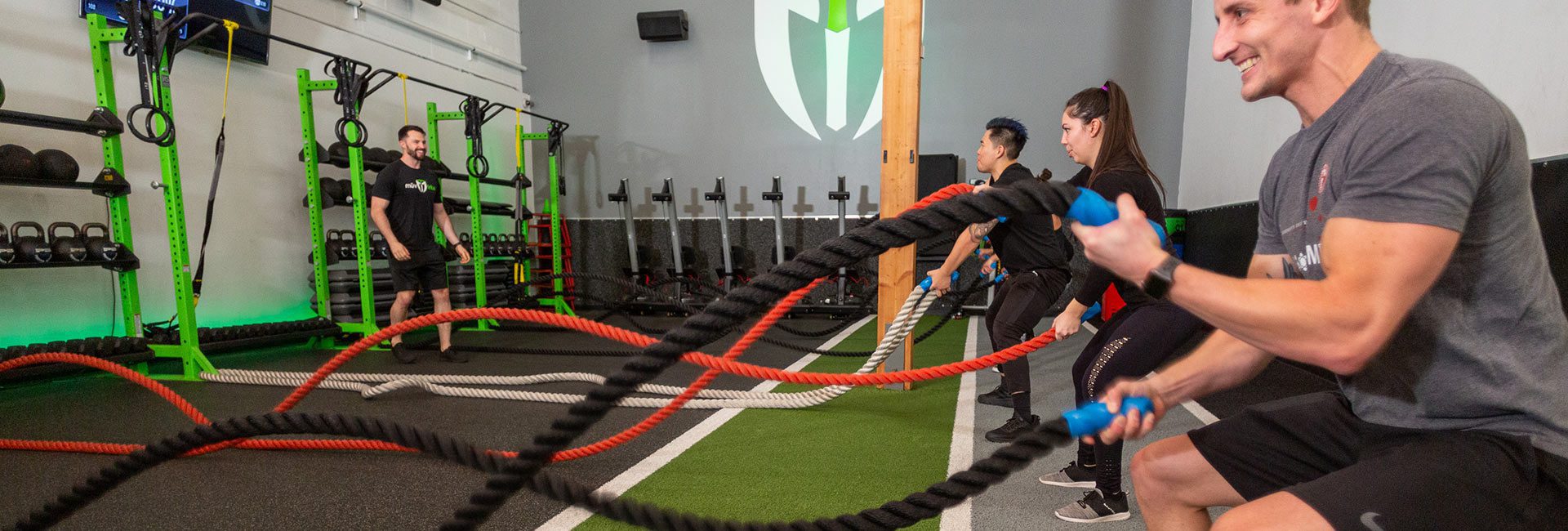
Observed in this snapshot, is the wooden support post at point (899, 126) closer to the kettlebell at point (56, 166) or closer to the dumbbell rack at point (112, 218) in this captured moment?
the dumbbell rack at point (112, 218)

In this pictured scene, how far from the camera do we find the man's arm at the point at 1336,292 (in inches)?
34.5

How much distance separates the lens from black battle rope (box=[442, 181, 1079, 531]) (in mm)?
930

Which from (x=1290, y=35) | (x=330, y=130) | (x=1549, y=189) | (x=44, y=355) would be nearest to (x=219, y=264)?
(x=330, y=130)

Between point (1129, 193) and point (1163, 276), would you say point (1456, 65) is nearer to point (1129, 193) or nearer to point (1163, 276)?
point (1129, 193)

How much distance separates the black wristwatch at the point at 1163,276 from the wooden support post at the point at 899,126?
2.91 meters

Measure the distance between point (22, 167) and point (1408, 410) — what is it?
231 inches

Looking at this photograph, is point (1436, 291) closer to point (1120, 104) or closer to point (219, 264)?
point (1120, 104)

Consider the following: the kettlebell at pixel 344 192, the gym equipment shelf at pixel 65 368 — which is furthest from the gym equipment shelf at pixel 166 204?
the kettlebell at pixel 344 192

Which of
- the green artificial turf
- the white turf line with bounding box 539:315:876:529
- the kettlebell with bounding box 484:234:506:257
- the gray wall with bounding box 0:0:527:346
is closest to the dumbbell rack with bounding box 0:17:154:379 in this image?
the gray wall with bounding box 0:0:527:346

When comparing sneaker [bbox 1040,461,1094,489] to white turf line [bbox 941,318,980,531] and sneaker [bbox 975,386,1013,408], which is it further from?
sneaker [bbox 975,386,1013,408]

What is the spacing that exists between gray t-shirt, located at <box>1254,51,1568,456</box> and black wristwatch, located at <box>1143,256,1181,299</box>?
0.80 ft

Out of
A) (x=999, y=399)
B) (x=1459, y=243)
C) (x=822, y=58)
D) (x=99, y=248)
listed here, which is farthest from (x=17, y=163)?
(x=822, y=58)

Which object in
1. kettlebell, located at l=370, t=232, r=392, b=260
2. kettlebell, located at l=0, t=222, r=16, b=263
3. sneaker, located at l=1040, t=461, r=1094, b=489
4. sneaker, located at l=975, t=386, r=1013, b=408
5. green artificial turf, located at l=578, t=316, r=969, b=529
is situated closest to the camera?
green artificial turf, located at l=578, t=316, r=969, b=529

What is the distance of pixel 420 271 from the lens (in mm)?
5441
